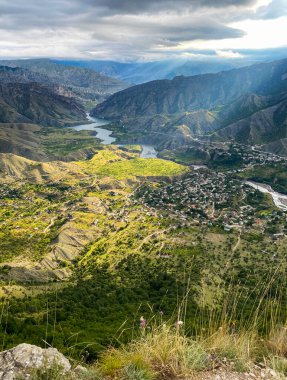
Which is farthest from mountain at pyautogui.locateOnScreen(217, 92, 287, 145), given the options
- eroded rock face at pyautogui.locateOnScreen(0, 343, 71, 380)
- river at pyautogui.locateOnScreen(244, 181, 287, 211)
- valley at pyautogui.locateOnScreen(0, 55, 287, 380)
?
eroded rock face at pyautogui.locateOnScreen(0, 343, 71, 380)

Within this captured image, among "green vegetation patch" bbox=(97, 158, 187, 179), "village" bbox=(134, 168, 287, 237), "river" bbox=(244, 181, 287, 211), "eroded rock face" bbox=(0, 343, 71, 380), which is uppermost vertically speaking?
"eroded rock face" bbox=(0, 343, 71, 380)

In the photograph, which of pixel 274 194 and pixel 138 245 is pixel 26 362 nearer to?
pixel 138 245

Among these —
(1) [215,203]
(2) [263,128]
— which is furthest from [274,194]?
(2) [263,128]

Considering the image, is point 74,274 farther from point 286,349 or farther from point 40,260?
point 286,349

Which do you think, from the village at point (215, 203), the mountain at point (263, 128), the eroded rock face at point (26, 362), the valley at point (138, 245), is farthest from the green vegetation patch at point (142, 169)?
the eroded rock face at point (26, 362)

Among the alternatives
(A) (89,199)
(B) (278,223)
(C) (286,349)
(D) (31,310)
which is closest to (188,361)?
(C) (286,349)

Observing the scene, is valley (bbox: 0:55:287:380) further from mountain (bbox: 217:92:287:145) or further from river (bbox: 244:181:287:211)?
mountain (bbox: 217:92:287:145)

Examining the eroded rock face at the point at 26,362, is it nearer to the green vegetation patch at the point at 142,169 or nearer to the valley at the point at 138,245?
the valley at the point at 138,245
